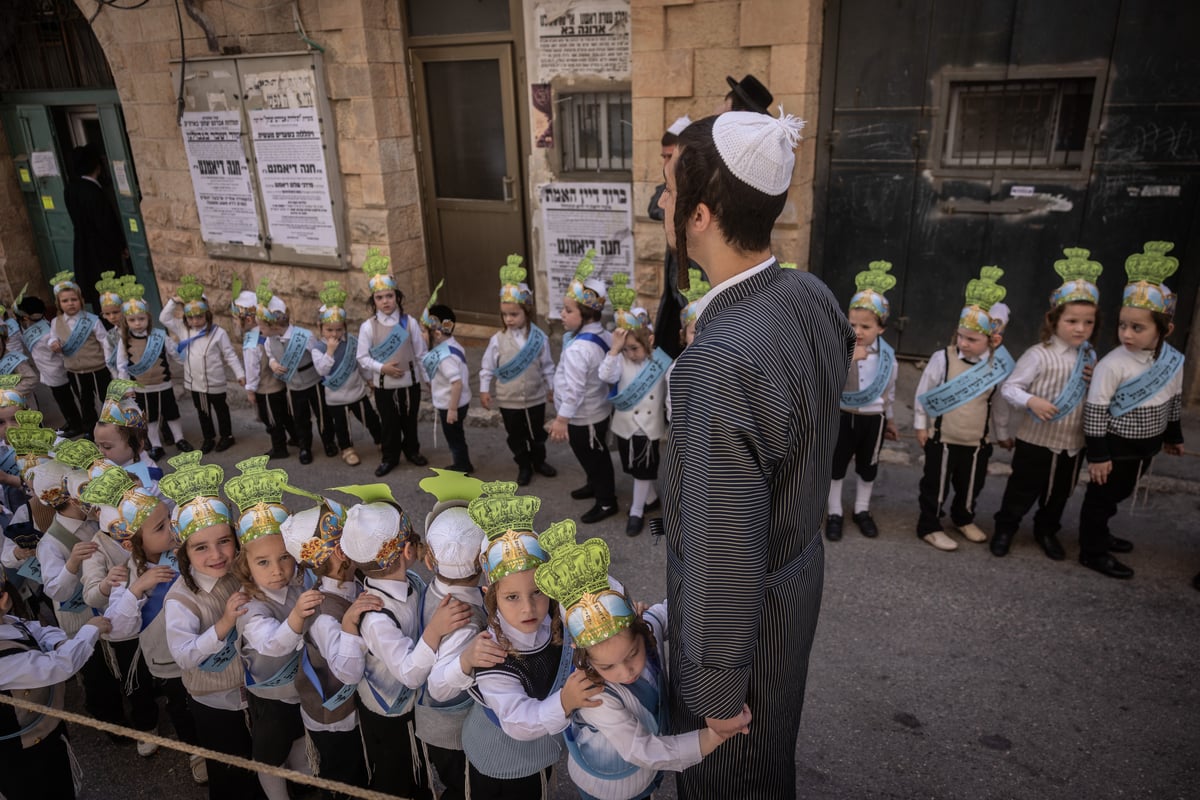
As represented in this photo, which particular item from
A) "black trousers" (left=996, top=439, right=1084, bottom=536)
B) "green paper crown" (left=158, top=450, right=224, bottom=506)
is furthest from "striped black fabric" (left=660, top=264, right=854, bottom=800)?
"black trousers" (left=996, top=439, right=1084, bottom=536)

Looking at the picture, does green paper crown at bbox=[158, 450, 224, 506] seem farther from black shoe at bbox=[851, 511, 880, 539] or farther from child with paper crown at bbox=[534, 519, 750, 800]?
black shoe at bbox=[851, 511, 880, 539]

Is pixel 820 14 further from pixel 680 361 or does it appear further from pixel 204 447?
pixel 204 447

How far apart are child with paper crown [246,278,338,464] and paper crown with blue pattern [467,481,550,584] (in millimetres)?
3872

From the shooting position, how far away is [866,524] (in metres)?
4.61

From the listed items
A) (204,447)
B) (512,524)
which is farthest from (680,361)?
(204,447)

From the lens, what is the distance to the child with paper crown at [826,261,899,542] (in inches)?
167

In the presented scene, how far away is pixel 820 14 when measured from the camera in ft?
18.0

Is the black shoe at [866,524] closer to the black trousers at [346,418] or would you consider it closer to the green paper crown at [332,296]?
the black trousers at [346,418]

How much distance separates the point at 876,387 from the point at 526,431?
2.26 meters

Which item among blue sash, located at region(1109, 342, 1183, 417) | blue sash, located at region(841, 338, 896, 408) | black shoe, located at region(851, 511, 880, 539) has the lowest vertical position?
black shoe, located at region(851, 511, 880, 539)

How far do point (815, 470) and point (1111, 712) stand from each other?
7.83ft

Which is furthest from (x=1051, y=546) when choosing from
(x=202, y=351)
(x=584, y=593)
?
(x=202, y=351)

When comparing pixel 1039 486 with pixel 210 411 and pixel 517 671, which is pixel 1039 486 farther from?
pixel 210 411

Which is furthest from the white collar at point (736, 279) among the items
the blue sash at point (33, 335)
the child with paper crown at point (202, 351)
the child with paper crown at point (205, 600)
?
the blue sash at point (33, 335)
